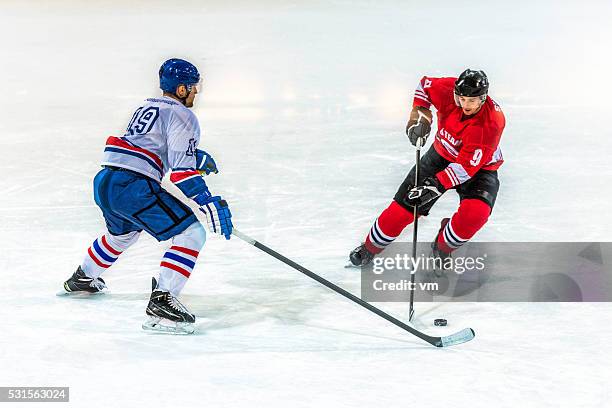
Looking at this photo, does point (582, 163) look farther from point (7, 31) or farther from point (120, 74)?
point (7, 31)

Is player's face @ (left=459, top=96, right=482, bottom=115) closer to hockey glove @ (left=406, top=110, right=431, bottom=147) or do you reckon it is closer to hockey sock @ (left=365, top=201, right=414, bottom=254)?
hockey glove @ (left=406, top=110, right=431, bottom=147)

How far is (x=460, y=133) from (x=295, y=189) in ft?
4.69

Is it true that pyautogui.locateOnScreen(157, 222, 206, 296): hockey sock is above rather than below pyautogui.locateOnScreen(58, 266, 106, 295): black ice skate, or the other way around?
above

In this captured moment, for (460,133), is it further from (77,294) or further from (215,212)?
(77,294)

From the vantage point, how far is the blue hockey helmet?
3.82 m

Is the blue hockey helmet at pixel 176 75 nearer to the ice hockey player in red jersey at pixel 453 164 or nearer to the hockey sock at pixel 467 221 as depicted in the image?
the ice hockey player in red jersey at pixel 453 164

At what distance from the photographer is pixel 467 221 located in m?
4.25

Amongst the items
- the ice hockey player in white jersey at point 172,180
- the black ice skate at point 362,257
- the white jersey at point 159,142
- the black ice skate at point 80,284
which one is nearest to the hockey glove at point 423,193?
the black ice skate at point 362,257

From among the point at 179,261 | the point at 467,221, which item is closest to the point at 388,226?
the point at 467,221

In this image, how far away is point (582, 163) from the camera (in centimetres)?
596

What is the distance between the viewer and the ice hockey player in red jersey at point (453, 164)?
4113 mm

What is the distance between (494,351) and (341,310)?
685mm

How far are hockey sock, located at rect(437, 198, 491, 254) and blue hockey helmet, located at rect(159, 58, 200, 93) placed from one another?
4.02ft

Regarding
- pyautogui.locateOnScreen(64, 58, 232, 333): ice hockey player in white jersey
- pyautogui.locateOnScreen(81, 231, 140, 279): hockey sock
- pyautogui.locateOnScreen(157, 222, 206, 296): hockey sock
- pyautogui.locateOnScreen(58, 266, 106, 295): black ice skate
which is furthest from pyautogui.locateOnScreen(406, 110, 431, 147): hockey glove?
pyautogui.locateOnScreen(58, 266, 106, 295): black ice skate
